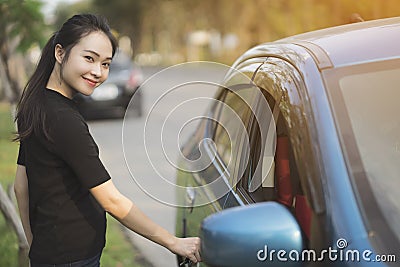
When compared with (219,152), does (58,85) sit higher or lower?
higher

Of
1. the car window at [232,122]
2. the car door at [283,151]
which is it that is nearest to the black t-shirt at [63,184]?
the car door at [283,151]

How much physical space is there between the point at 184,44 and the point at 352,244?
58.9 m

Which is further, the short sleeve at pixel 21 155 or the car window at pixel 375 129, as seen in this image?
the short sleeve at pixel 21 155

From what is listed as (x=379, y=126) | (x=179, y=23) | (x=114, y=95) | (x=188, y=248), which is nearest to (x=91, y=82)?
(x=188, y=248)

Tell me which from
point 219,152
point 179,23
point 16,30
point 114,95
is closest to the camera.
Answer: point 219,152

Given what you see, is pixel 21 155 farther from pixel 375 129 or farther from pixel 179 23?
pixel 179 23

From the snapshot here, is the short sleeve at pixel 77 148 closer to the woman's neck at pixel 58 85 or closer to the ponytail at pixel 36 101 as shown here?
the ponytail at pixel 36 101

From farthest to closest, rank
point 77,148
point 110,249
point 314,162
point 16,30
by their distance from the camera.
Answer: point 16,30 → point 110,249 → point 77,148 → point 314,162

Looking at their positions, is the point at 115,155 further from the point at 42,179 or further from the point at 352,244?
the point at 352,244

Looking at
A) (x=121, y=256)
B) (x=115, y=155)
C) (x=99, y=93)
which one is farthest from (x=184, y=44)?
(x=121, y=256)

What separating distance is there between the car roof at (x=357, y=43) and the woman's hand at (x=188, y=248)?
750mm

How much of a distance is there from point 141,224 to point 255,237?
25.1 inches

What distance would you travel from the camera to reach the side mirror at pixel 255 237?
1913 mm

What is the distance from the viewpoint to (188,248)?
243cm
